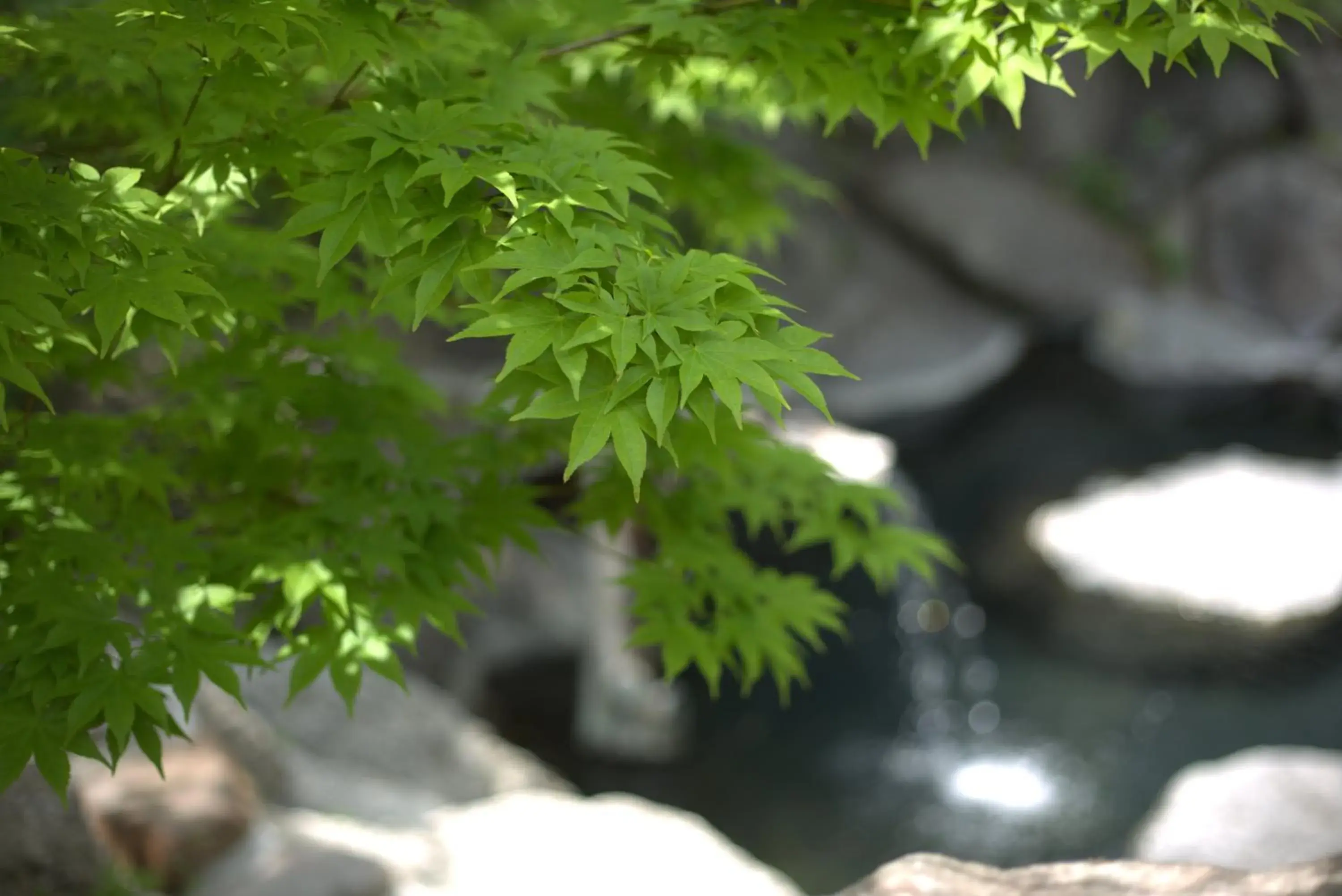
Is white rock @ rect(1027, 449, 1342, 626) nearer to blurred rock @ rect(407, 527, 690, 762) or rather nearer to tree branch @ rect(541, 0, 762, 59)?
blurred rock @ rect(407, 527, 690, 762)

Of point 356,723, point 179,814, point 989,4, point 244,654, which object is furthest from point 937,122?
point 356,723

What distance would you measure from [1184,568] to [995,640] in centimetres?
169

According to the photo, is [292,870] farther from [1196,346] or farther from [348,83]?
[1196,346]

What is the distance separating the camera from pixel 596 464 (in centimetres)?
327

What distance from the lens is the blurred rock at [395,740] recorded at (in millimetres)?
6504

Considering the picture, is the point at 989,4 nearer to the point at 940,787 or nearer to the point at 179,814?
the point at 179,814

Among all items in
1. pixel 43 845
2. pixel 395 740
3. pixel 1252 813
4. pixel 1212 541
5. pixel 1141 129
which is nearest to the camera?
pixel 43 845

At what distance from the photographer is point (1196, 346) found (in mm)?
14984

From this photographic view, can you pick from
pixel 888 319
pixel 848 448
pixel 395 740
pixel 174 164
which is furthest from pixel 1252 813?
pixel 888 319

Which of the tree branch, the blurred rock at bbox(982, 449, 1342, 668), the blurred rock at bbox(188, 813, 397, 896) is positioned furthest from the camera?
the blurred rock at bbox(982, 449, 1342, 668)

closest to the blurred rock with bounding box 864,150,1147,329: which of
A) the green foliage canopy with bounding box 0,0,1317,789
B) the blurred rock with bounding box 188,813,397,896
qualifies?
the green foliage canopy with bounding box 0,0,1317,789

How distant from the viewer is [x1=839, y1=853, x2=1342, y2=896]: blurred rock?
2490mm

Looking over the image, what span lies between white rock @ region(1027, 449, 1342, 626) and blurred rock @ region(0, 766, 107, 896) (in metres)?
7.66

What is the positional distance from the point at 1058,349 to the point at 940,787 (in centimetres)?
940
